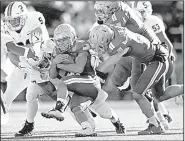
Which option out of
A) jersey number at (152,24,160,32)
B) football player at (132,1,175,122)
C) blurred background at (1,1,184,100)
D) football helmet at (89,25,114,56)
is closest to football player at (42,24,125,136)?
football helmet at (89,25,114,56)

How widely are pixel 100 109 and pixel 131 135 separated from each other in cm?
31

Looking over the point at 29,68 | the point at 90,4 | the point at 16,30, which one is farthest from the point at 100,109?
the point at 90,4

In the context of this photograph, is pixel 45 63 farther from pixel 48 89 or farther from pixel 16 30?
pixel 16 30

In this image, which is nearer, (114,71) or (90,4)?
(114,71)

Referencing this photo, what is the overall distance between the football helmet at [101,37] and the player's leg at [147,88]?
1.25 feet

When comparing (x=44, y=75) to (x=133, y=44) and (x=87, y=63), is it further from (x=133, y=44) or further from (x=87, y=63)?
(x=133, y=44)

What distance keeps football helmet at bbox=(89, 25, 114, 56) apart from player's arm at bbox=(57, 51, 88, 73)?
0.11 meters

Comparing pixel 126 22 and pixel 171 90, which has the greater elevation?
pixel 126 22

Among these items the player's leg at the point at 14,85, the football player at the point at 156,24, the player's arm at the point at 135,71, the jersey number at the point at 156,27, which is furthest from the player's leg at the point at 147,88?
the player's leg at the point at 14,85

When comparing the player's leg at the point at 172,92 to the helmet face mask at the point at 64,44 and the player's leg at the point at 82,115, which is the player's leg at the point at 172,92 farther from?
the helmet face mask at the point at 64,44

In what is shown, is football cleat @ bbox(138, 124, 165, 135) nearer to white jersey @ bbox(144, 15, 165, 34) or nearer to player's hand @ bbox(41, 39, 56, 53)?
player's hand @ bbox(41, 39, 56, 53)

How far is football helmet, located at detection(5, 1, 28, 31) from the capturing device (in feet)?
19.4

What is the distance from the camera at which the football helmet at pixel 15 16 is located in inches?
233

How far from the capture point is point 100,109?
529 centimetres
